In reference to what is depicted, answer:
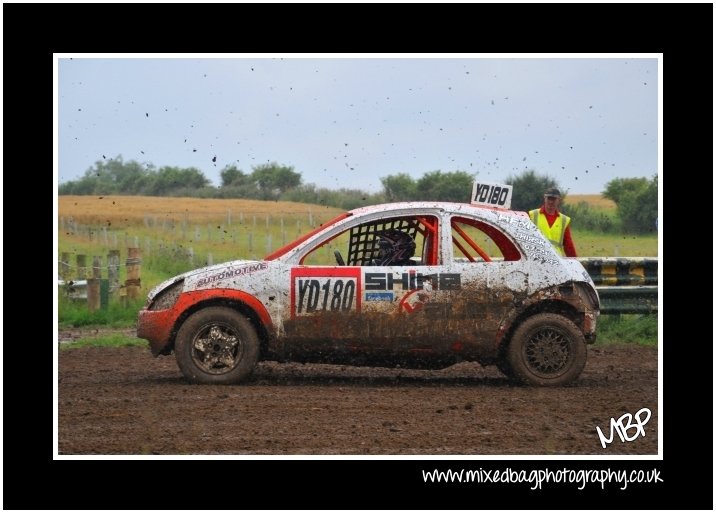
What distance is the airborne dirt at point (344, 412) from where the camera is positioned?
26.1 feet

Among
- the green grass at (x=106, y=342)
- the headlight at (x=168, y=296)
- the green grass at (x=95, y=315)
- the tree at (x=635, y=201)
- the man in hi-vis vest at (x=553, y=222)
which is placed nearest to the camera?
the headlight at (x=168, y=296)

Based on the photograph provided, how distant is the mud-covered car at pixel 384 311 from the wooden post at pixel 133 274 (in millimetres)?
7064

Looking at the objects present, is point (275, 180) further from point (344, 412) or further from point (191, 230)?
point (344, 412)

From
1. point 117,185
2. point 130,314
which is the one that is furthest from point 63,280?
point 117,185

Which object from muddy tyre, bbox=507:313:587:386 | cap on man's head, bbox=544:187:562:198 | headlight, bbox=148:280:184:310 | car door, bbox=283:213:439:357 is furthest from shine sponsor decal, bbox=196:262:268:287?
cap on man's head, bbox=544:187:562:198

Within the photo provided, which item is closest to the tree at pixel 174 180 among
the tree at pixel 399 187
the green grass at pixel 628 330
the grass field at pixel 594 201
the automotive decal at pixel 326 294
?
the tree at pixel 399 187

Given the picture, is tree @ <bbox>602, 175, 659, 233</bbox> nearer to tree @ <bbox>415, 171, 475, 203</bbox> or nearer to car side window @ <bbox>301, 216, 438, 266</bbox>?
tree @ <bbox>415, 171, 475, 203</bbox>

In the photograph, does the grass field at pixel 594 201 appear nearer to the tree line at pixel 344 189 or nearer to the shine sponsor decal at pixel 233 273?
the tree line at pixel 344 189

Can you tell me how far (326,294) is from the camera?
33.2 feet

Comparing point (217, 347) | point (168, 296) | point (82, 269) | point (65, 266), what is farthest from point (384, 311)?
point (65, 266)

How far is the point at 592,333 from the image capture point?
34.2 ft

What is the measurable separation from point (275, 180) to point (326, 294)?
85.5 feet

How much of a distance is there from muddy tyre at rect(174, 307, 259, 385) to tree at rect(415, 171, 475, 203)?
19.2 meters

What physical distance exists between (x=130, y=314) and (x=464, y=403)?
325 inches
